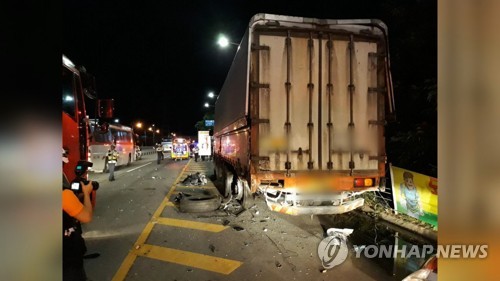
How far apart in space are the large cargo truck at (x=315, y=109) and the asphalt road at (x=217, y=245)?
88cm

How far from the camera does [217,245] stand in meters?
5.97

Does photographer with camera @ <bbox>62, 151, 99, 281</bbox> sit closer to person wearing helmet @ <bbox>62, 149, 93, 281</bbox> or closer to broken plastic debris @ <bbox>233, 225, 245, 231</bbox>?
person wearing helmet @ <bbox>62, 149, 93, 281</bbox>

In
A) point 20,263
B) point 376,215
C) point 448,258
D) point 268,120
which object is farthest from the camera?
point 376,215

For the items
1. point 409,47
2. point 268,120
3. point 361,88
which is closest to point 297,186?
point 268,120

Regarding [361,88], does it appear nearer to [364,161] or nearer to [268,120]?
[364,161]

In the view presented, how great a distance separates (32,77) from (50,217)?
0.64 m

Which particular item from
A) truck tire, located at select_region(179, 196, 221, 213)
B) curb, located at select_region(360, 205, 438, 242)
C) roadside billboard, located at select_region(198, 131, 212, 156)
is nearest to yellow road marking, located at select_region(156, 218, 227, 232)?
truck tire, located at select_region(179, 196, 221, 213)

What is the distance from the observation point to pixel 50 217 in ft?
5.13

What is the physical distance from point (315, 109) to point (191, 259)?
3.27 meters

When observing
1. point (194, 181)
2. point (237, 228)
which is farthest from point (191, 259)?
point (194, 181)

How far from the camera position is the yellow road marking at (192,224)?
7.07 m

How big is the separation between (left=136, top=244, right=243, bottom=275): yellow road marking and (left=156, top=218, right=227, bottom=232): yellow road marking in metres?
1.39

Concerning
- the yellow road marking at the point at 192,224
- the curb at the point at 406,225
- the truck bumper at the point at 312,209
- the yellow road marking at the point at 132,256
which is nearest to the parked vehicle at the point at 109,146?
the yellow road marking at the point at 132,256

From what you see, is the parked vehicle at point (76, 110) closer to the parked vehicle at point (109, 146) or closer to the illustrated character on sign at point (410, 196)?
the illustrated character on sign at point (410, 196)
